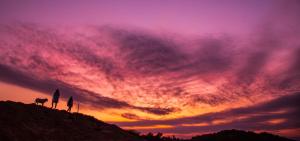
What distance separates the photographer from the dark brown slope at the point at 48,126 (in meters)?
35.7

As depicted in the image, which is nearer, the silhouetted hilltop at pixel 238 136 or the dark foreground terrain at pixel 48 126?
the dark foreground terrain at pixel 48 126

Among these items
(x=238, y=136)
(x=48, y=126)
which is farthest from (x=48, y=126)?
(x=238, y=136)

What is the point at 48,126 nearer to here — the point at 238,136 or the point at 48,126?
the point at 48,126

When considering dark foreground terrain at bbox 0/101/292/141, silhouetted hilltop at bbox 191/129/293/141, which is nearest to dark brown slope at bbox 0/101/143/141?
dark foreground terrain at bbox 0/101/292/141

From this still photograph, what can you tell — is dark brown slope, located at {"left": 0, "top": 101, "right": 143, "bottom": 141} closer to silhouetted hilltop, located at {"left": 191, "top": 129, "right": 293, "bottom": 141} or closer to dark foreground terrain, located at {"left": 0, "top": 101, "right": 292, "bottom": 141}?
dark foreground terrain, located at {"left": 0, "top": 101, "right": 292, "bottom": 141}

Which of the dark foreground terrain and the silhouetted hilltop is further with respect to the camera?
the silhouetted hilltop

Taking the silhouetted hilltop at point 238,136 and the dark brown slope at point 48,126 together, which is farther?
the silhouetted hilltop at point 238,136

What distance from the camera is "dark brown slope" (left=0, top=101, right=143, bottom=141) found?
35.7 m

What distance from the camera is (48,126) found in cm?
4053

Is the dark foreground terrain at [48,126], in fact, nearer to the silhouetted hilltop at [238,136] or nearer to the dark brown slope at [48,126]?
the dark brown slope at [48,126]

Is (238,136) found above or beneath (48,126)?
beneath

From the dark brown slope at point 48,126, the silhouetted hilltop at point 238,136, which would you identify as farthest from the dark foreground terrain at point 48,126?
the silhouetted hilltop at point 238,136

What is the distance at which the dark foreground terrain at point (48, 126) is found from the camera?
117 feet

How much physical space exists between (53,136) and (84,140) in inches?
180
